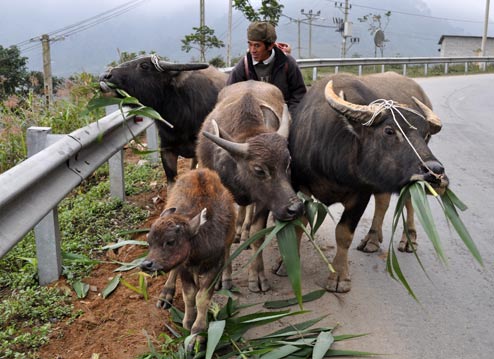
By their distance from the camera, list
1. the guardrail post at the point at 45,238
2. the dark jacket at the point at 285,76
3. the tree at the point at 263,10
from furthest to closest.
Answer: the tree at the point at 263,10
the dark jacket at the point at 285,76
the guardrail post at the point at 45,238

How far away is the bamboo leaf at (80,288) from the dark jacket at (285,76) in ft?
10.6

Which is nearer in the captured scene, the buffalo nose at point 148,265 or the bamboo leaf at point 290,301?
the buffalo nose at point 148,265

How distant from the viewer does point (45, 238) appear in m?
4.34

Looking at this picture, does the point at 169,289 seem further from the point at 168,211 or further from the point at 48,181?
the point at 48,181

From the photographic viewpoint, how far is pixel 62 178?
4.42 m

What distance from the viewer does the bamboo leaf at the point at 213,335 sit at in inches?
135

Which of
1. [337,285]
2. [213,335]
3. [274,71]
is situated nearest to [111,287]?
[213,335]

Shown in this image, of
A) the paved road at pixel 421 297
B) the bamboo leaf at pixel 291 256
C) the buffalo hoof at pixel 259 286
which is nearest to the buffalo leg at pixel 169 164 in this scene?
the paved road at pixel 421 297

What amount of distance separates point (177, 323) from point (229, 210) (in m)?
0.95

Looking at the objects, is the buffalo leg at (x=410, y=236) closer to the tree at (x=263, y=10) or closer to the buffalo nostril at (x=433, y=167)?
the buffalo nostril at (x=433, y=167)

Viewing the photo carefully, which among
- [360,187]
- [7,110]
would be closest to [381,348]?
[360,187]

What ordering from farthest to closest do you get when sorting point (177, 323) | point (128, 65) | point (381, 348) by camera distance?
1. point (128, 65)
2. point (177, 323)
3. point (381, 348)

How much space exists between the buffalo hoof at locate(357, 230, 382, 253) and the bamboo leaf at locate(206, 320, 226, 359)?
8.28 feet

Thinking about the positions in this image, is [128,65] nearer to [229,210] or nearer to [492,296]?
[229,210]
